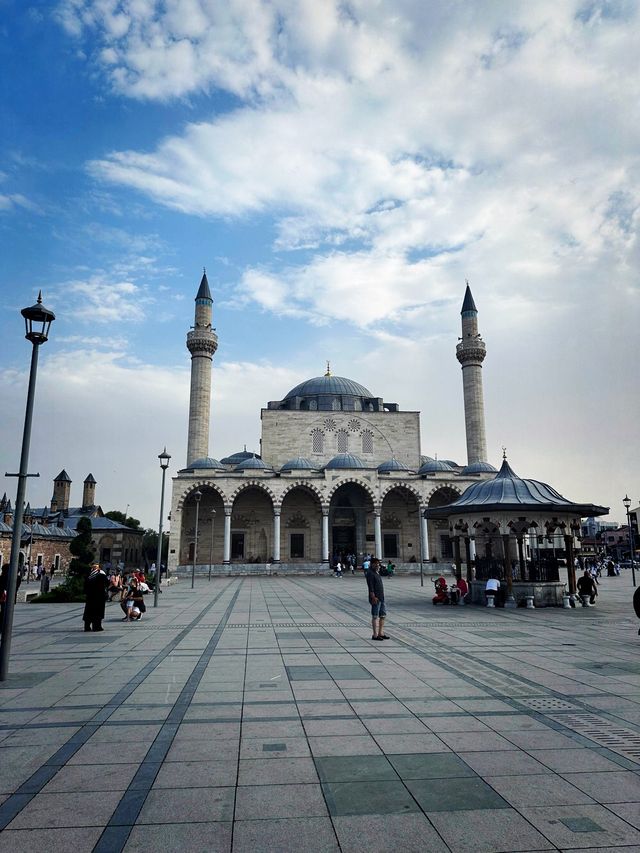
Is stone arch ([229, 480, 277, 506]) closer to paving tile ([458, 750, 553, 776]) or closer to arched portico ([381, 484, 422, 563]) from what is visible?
arched portico ([381, 484, 422, 563])

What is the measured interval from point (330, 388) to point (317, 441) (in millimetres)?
6870

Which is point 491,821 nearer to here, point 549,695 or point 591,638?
point 549,695

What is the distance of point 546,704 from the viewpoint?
601 centimetres

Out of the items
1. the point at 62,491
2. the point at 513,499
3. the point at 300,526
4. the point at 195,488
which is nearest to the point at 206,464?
the point at 195,488

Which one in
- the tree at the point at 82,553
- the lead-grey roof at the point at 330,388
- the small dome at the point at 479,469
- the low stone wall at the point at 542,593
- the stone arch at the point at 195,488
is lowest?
the low stone wall at the point at 542,593

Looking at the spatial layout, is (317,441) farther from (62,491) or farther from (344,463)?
(62,491)

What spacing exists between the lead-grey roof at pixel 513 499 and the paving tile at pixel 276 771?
13.1m

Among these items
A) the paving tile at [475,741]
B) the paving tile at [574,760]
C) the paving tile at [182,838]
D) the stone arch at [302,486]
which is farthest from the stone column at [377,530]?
the paving tile at [182,838]

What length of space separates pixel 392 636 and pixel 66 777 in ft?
24.3

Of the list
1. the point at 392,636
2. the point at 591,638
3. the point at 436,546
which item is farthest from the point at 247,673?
the point at 436,546

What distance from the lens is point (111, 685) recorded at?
6.88 meters

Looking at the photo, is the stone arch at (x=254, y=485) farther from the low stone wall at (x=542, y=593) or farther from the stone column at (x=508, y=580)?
the low stone wall at (x=542, y=593)

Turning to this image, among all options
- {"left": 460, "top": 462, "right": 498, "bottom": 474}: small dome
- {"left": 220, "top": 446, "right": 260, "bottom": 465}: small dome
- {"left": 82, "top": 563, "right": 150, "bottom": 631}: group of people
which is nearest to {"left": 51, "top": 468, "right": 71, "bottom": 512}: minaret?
{"left": 220, "top": 446, "right": 260, "bottom": 465}: small dome

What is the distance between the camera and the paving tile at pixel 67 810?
3408 millimetres
